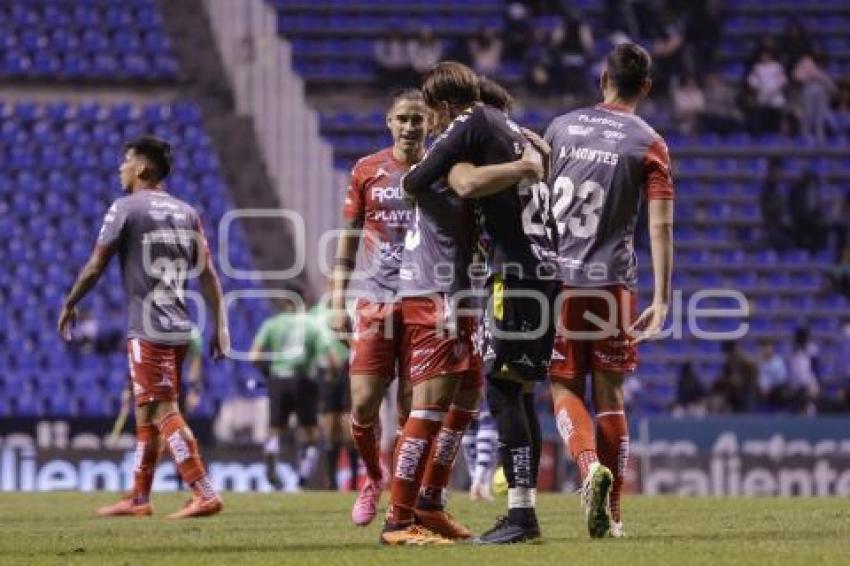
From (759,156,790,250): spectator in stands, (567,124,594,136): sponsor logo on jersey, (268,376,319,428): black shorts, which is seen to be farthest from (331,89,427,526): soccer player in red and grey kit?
(759,156,790,250): spectator in stands

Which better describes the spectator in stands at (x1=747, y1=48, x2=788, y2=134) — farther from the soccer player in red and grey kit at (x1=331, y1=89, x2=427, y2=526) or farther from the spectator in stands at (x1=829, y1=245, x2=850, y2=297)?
the soccer player in red and grey kit at (x1=331, y1=89, x2=427, y2=526)

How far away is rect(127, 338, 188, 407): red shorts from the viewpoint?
12.8 meters

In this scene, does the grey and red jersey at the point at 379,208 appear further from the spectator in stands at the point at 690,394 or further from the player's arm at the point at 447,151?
the spectator in stands at the point at 690,394

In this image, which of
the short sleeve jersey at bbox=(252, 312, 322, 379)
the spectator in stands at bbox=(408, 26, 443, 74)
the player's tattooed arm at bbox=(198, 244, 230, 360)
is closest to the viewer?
the player's tattooed arm at bbox=(198, 244, 230, 360)

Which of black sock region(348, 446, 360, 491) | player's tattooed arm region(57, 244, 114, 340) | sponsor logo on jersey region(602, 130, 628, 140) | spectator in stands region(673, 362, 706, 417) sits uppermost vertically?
sponsor logo on jersey region(602, 130, 628, 140)

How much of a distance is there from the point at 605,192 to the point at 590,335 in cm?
70

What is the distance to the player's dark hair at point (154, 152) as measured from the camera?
13039mm

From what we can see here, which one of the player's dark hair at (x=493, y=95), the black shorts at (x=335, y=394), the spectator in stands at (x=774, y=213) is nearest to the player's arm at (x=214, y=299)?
the player's dark hair at (x=493, y=95)

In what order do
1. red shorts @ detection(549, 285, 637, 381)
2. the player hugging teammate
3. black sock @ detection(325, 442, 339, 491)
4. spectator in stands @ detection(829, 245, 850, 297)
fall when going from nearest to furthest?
1. the player hugging teammate
2. red shorts @ detection(549, 285, 637, 381)
3. black sock @ detection(325, 442, 339, 491)
4. spectator in stands @ detection(829, 245, 850, 297)

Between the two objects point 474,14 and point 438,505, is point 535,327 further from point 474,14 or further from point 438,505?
point 474,14

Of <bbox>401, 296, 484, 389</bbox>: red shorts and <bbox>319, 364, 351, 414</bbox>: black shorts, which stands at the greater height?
<bbox>401, 296, 484, 389</bbox>: red shorts

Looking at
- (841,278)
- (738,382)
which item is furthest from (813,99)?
(738,382)

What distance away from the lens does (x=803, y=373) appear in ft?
80.8

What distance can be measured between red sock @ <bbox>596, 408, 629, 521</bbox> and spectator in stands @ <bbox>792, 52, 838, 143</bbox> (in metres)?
20.9
